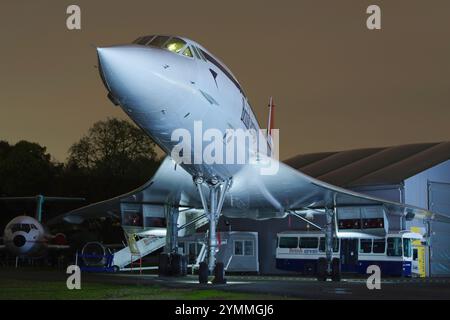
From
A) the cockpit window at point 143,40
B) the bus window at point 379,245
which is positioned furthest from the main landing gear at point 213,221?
the bus window at point 379,245

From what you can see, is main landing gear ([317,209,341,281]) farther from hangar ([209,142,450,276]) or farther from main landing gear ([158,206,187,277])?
hangar ([209,142,450,276])

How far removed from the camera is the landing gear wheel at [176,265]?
21344 mm

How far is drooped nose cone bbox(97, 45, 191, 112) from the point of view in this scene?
13.5 meters

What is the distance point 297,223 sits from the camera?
3738cm

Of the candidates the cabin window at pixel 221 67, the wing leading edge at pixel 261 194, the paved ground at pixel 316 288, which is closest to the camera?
the paved ground at pixel 316 288

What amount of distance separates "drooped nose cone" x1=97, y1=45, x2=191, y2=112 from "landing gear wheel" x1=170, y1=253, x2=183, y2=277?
7684mm

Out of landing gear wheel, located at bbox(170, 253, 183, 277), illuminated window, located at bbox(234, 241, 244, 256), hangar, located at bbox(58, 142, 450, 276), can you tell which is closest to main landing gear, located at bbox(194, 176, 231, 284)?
landing gear wheel, located at bbox(170, 253, 183, 277)

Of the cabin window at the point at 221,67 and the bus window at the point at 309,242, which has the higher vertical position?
the cabin window at the point at 221,67

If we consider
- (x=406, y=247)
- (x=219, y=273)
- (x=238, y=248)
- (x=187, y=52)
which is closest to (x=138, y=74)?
(x=187, y=52)

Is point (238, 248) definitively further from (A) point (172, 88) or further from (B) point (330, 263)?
(A) point (172, 88)

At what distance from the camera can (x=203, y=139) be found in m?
16.8

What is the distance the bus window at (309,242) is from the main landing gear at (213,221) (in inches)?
584

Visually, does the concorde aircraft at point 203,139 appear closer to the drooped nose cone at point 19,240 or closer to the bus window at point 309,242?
the bus window at point 309,242
